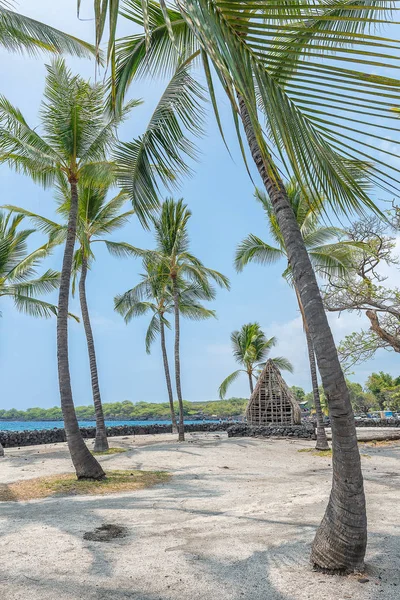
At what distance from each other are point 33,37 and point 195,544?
9017mm

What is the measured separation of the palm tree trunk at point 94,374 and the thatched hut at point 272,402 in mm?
11144

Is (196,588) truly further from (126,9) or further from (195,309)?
(195,309)

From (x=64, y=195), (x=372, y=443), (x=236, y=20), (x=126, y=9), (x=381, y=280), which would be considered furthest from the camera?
(x=372, y=443)

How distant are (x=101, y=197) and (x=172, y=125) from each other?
28.3 feet

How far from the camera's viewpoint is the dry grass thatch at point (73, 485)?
8227mm

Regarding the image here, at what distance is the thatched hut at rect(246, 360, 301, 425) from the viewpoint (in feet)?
77.7

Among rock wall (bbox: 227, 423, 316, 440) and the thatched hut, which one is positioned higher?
the thatched hut

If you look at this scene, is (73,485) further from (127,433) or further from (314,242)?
(127,433)

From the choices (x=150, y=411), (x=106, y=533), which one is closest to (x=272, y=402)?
(x=106, y=533)

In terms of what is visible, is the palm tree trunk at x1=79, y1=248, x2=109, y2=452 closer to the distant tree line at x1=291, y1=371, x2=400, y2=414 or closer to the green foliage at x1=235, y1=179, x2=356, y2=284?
the green foliage at x1=235, y1=179, x2=356, y2=284

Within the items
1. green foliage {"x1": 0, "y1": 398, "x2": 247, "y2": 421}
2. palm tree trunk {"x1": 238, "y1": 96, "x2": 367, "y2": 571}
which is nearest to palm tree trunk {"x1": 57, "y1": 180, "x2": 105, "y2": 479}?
palm tree trunk {"x1": 238, "y1": 96, "x2": 367, "y2": 571}

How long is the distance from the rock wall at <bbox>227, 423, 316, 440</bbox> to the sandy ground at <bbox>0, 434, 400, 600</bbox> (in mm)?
10440

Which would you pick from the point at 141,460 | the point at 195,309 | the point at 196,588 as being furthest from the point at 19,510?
the point at 195,309

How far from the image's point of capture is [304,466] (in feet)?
38.5
